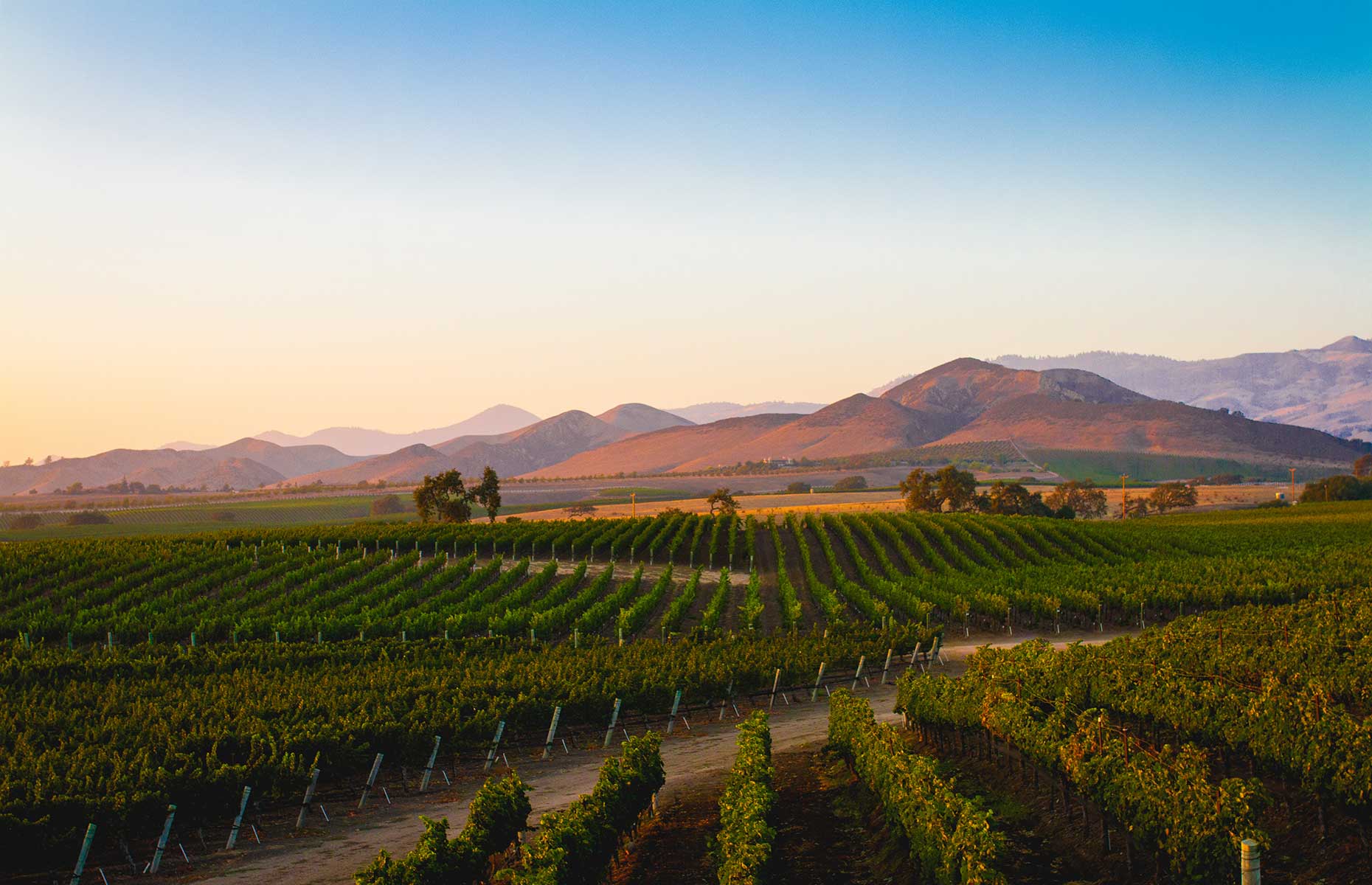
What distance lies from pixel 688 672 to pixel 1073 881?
15986 millimetres

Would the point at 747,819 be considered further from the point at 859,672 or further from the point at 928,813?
the point at 859,672

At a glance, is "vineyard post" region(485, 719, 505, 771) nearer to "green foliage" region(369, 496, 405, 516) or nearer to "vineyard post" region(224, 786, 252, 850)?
"vineyard post" region(224, 786, 252, 850)

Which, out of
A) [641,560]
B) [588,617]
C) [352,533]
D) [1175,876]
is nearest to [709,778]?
[1175,876]

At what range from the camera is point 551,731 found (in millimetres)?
24953

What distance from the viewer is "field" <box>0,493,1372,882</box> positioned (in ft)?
52.0

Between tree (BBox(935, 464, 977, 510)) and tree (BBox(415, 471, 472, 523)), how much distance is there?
5198 centimetres

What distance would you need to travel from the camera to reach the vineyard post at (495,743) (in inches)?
937

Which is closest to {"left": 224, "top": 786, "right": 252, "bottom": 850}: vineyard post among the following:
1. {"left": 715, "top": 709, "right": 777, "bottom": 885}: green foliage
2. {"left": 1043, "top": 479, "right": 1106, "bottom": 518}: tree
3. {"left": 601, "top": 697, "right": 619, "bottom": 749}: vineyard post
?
{"left": 715, "top": 709, "right": 777, "bottom": 885}: green foliage

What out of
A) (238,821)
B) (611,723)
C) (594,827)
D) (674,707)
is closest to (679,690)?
(674,707)

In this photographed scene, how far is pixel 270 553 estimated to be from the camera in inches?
2382

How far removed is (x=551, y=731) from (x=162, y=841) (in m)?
9.39

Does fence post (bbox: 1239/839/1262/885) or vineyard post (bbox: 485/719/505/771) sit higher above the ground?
fence post (bbox: 1239/839/1262/885)

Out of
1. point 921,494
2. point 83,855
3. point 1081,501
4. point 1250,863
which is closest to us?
point 1250,863

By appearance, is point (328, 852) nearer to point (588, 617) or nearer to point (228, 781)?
point (228, 781)
